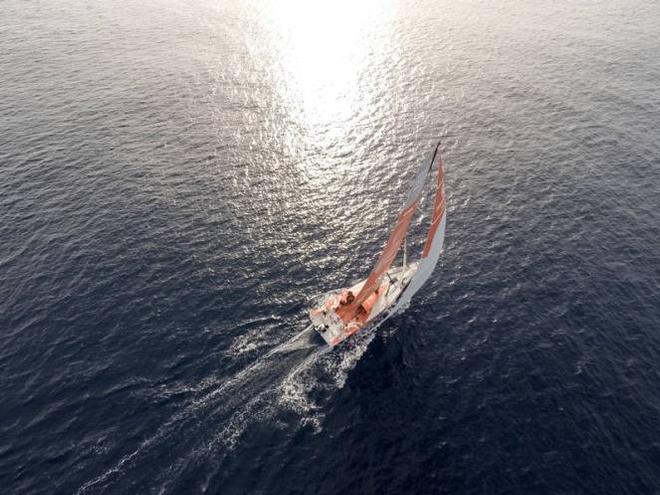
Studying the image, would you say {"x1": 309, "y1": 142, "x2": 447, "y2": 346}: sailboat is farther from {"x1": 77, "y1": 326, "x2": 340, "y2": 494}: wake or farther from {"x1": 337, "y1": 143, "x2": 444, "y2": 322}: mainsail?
{"x1": 77, "y1": 326, "x2": 340, "y2": 494}: wake

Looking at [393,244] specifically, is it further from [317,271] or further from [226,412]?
[226,412]

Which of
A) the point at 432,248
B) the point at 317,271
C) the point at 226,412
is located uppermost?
the point at 432,248

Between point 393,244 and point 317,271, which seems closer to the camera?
point 393,244

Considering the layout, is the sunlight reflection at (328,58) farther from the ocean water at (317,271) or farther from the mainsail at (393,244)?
the mainsail at (393,244)

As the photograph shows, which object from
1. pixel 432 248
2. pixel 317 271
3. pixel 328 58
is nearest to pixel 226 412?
pixel 317 271

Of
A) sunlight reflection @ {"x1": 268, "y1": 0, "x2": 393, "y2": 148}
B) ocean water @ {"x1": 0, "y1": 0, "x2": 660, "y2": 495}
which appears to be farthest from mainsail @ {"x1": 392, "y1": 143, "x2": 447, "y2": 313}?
sunlight reflection @ {"x1": 268, "y1": 0, "x2": 393, "y2": 148}

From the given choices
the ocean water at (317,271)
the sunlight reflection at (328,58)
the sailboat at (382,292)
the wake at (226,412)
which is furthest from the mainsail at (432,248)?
the sunlight reflection at (328,58)
